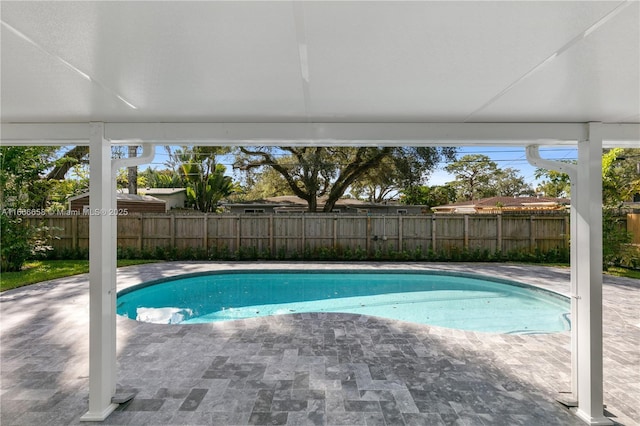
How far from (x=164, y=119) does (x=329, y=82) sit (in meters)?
1.67

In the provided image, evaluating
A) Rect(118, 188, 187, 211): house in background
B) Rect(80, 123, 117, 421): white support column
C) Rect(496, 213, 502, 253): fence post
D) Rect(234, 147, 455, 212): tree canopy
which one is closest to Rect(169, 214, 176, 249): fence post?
Rect(234, 147, 455, 212): tree canopy

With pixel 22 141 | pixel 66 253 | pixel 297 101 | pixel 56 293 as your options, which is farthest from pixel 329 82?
pixel 66 253

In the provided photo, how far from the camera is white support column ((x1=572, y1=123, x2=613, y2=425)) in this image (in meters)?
2.72

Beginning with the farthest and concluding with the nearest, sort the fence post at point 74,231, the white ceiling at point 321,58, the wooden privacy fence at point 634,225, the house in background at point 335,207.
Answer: the house in background at point 335,207
the fence post at point 74,231
the wooden privacy fence at point 634,225
the white ceiling at point 321,58

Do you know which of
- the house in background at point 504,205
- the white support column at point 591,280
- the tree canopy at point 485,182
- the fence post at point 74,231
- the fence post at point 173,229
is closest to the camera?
the white support column at point 591,280

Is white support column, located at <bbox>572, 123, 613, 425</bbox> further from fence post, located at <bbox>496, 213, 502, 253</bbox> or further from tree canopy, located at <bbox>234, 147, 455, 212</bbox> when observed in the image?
tree canopy, located at <bbox>234, 147, 455, 212</bbox>

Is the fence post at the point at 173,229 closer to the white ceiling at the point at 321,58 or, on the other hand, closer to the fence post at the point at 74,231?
the fence post at the point at 74,231

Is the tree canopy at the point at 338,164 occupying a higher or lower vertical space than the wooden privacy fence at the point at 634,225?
higher

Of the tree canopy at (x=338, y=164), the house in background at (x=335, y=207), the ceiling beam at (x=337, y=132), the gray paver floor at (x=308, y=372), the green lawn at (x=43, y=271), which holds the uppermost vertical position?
the tree canopy at (x=338, y=164)

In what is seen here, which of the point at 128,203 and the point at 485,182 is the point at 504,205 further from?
the point at 128,203

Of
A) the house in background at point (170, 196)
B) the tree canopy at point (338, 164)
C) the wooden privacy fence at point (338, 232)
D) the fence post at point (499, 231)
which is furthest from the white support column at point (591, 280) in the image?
the house in background at point (170, 196)

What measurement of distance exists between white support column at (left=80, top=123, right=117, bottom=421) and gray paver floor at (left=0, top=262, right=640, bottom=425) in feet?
0.69

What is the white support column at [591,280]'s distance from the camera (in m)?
2.72

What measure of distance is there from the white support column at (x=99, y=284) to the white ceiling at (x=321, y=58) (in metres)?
0.46
